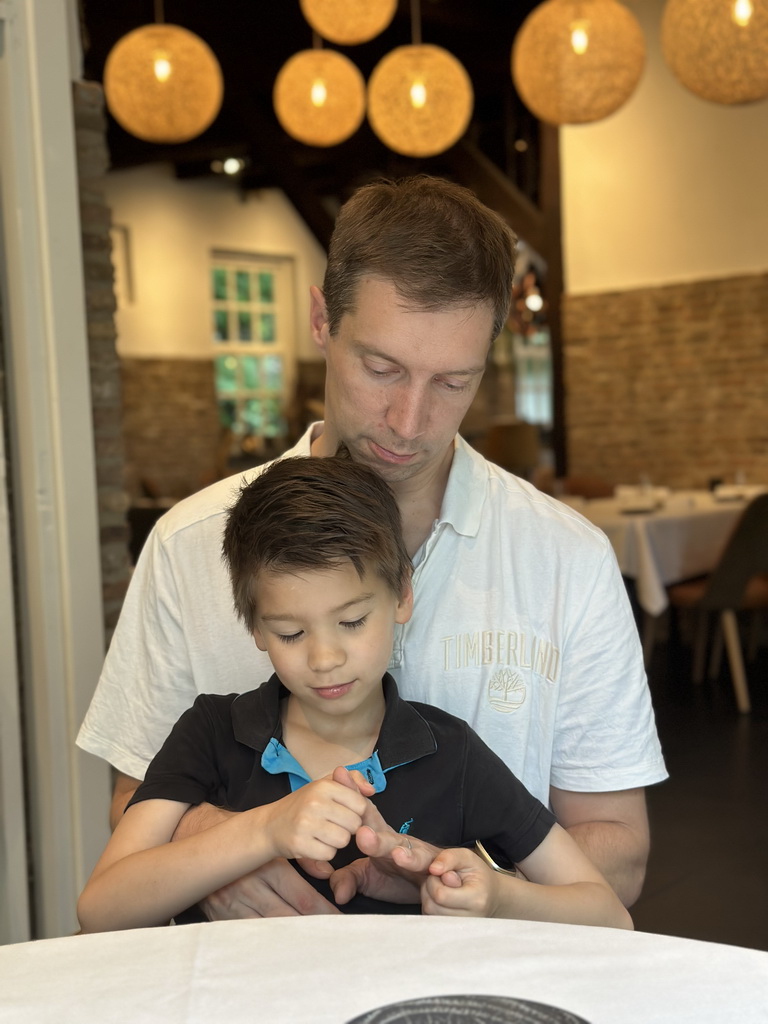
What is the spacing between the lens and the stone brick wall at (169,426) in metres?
13.6

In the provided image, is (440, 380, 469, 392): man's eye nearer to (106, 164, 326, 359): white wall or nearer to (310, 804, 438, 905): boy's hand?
(310, 804, 438, 905): boy's hand

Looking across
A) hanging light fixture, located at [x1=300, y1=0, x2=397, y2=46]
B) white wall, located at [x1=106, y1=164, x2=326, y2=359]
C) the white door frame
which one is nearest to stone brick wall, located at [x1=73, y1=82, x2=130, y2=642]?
the white door frame

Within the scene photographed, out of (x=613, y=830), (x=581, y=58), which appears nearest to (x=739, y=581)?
(x=581, y=58)

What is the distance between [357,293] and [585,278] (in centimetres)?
840

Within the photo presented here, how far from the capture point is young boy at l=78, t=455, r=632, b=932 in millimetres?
1375

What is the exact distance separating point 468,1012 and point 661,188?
8.99 m

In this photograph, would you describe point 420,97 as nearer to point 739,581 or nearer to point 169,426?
point 739,581

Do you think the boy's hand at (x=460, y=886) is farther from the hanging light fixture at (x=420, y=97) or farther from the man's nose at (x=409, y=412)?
the hanging light fixture at (x=420, y=97)

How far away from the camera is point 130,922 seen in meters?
1.40

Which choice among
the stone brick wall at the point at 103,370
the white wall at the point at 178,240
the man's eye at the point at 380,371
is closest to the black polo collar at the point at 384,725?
the man's eye at the point at 380,371

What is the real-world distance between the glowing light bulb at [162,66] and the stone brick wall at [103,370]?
Answer: 10.8 feet

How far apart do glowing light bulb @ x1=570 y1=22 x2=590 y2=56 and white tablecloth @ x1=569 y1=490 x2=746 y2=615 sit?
2481 millimetres

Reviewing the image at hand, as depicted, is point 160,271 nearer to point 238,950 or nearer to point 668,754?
point 668,754

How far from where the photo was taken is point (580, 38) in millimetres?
5719
